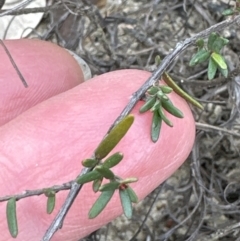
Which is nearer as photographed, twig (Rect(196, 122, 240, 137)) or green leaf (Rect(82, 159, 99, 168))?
green leaf (Rect(82, 159, 99, 168))

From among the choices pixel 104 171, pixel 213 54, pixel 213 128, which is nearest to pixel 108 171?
pixel 104 171

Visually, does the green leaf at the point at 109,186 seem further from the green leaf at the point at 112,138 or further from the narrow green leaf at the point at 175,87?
the narrow green leaf at the point at 175,87

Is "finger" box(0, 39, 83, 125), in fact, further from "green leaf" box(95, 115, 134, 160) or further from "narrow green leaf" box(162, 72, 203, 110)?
"green leaf" box(95, 115, 134, 160)

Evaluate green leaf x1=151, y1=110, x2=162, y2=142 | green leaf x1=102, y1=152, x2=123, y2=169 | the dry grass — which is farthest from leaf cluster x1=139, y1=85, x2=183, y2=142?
the dry grass

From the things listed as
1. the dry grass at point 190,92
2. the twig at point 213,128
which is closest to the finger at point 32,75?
the dry grass at point 190,92

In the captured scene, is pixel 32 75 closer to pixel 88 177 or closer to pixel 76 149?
pixel 76 149
